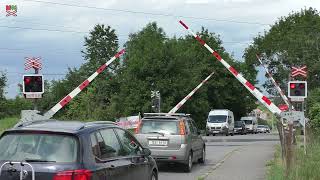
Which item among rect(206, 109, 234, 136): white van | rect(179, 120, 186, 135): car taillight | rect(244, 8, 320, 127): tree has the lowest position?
rect(206, 109, 234, 136): white van

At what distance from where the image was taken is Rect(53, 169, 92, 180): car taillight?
728cm

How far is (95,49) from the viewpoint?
100 meters

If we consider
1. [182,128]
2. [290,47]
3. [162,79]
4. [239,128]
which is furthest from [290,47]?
[182,128]

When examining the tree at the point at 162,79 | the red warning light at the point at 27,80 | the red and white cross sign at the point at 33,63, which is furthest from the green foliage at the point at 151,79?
the red warning light at the point at 27,80

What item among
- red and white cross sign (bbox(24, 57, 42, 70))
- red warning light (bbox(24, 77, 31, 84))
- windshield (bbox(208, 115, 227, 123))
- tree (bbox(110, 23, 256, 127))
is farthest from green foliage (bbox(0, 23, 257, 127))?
red warning light (bbox(24, 77, 31, 84))

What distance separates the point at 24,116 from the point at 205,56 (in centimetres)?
5993

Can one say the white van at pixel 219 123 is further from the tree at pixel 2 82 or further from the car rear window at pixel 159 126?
the car rear window at pixel 159 126

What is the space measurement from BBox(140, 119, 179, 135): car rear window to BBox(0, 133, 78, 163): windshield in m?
9.69

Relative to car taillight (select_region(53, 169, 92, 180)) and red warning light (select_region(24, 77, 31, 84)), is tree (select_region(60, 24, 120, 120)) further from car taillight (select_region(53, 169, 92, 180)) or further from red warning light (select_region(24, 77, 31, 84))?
car taillight (select_region(53, 169, 92, 180))

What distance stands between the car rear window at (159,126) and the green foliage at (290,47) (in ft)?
128

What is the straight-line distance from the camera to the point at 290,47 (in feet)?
196

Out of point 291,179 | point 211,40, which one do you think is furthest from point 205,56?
point 291,179

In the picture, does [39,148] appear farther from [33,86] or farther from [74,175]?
[33,86]

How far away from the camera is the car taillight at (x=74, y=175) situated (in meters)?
7.28
